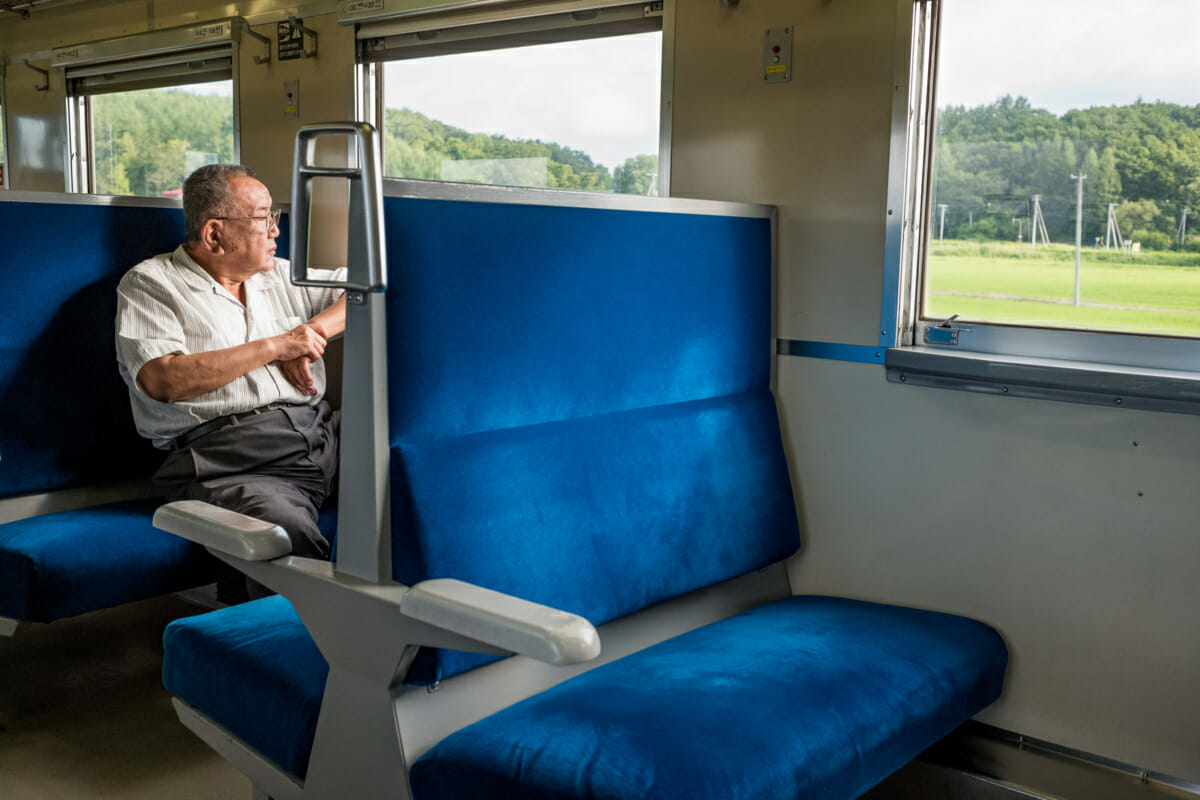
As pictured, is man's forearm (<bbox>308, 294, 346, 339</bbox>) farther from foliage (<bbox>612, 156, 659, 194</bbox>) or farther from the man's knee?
foliage (<bbox>612, 156, 659, 194</bbox>)

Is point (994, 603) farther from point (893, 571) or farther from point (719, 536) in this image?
point (719, 536)

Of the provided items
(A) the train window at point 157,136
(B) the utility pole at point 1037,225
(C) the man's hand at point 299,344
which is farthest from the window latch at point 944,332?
(A) the train window at point 157,136

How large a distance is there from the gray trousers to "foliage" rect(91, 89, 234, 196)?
2740 millimetres

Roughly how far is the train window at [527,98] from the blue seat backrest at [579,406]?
85 centimetres

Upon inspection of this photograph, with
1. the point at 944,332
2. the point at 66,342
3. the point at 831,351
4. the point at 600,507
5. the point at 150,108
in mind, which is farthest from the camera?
the point at 150,108

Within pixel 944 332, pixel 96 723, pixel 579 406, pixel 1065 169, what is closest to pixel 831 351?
pixel 944 332

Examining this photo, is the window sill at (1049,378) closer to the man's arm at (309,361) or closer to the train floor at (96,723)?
the man's arm at (309,361)

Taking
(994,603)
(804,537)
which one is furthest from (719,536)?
(994,603)

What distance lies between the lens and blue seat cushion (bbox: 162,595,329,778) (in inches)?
75.1

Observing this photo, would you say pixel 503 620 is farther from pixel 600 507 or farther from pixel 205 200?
pixel 205 200

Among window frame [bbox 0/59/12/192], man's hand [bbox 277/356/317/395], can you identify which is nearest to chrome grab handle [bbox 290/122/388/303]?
man's hand [bbox 277/356/317/395]

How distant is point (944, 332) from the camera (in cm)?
264

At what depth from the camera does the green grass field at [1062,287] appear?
2352 millimetres

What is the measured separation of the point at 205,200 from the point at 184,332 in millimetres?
383
